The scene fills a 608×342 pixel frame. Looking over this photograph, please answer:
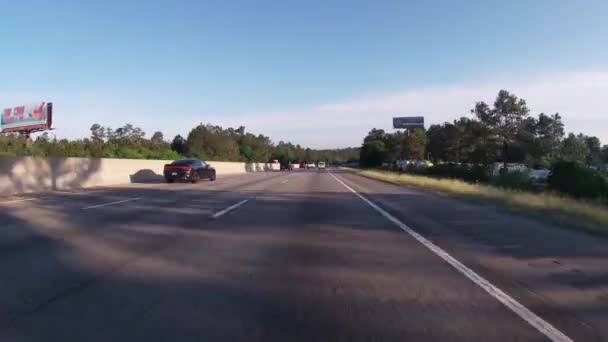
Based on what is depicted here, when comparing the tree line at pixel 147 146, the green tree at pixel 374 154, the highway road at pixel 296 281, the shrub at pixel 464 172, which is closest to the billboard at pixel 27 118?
the tree line at pixel 147 146

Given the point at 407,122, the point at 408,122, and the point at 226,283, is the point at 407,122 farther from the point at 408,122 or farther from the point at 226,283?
the point at 226,283

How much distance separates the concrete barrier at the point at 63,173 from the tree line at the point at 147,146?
28.4 feet

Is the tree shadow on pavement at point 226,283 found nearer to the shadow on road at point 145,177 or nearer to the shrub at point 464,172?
the shadow on road at point 145,177

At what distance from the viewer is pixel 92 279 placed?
261 inches

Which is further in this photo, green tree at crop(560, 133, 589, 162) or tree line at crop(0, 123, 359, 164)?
green tree at crop(560, 133, 589, 162)

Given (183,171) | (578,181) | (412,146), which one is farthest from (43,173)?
(412,146)

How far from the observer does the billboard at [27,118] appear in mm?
55094

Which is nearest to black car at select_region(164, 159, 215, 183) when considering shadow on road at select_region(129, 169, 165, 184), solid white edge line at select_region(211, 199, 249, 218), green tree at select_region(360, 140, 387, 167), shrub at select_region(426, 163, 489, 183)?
shadow on road at select_region(129, 169, 165, 184)

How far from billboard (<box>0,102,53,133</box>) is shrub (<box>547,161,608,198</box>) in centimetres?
5028

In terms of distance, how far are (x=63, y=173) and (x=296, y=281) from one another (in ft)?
76.2

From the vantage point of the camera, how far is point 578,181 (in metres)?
23.3

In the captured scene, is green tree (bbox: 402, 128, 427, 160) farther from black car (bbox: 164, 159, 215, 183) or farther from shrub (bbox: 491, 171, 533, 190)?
black car (bbox: 164, 159, 215, 183)

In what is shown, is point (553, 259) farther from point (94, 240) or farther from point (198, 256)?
point (94, 240)

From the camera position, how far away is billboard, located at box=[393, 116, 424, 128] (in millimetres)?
72312
